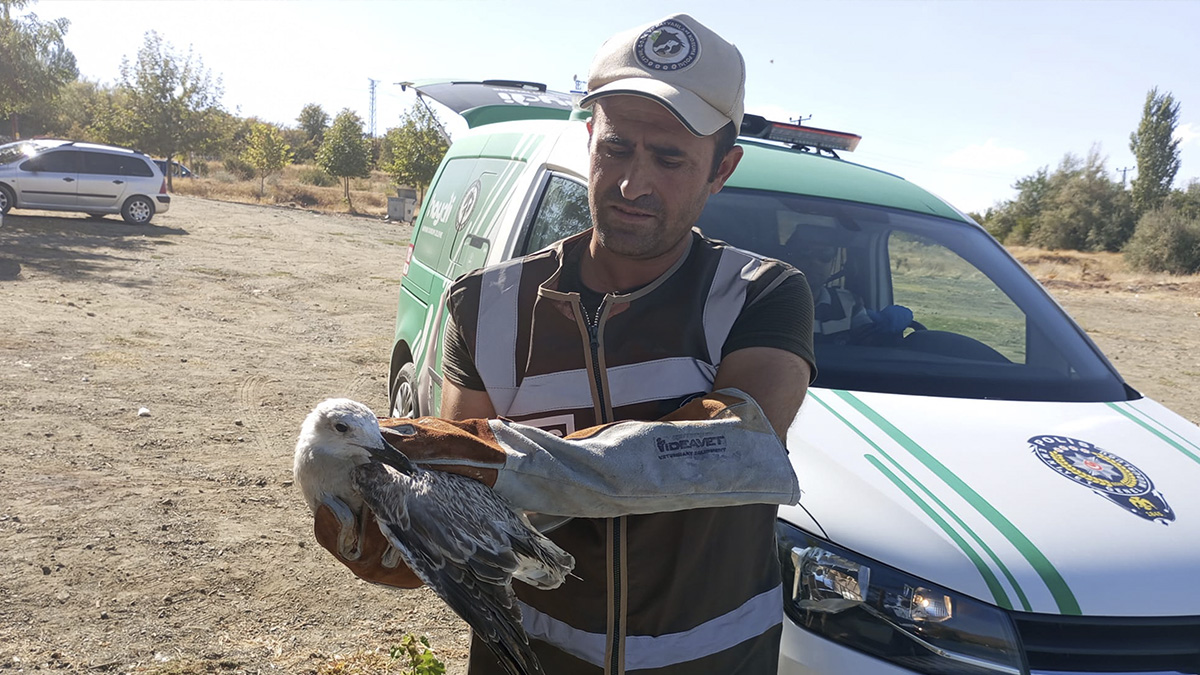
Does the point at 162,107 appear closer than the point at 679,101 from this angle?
No

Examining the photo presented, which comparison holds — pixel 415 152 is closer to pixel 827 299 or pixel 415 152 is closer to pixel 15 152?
pixel 15 152

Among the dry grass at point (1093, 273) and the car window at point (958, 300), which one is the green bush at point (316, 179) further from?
the car window at point (958, 300)

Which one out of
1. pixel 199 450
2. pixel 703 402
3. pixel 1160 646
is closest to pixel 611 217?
pixel 703 402

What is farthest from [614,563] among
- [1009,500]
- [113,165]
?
[113,165]

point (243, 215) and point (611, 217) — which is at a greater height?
point (611, 217)

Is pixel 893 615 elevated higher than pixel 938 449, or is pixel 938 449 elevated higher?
pixel 938 449

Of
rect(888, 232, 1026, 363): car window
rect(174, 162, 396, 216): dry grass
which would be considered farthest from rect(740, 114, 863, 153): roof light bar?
rect(174, 162, 396, 216): dry grass

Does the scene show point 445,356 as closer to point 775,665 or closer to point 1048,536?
point 775,665

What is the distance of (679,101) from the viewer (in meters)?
1.73

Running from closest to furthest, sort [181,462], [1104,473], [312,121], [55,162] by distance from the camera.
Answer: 1. [1104,473]
2. [181,462]
3. [55,162]
4. [312,121]

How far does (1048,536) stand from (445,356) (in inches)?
61.6

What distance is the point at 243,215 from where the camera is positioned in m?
29.9

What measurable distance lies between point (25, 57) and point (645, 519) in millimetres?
32076

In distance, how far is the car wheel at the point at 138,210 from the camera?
23344mm
